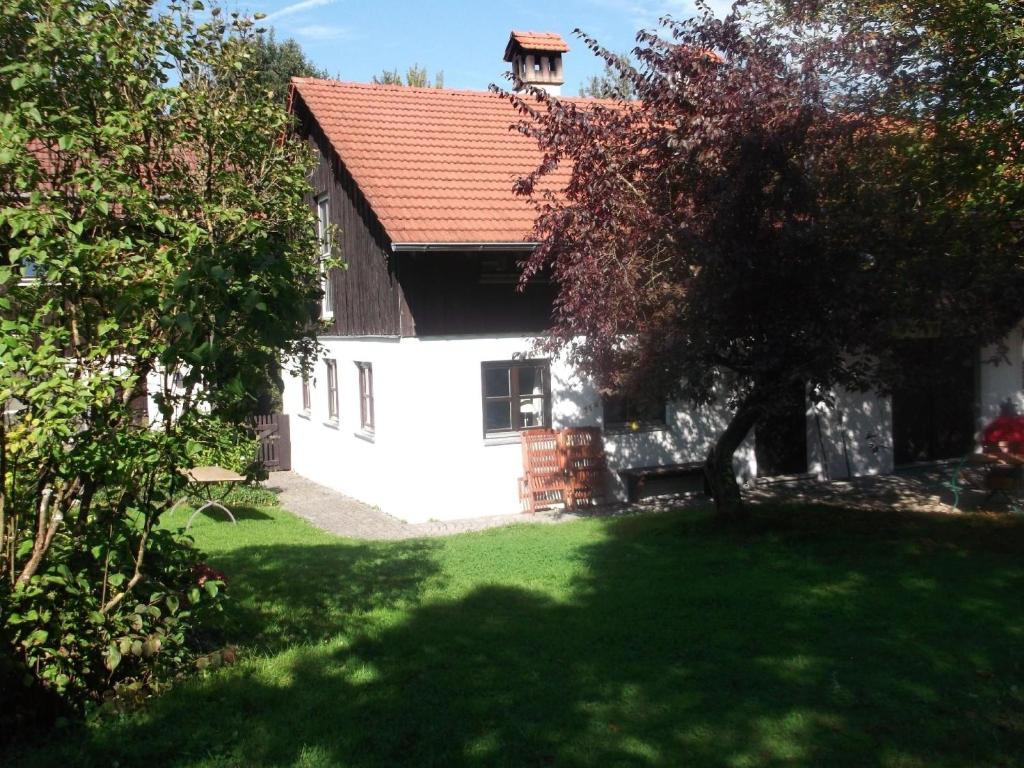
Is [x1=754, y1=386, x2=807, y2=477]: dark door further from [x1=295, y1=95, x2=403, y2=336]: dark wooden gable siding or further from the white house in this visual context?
[x1=295, y1=95, x2=403, y2=336]: dark wooden gable siding

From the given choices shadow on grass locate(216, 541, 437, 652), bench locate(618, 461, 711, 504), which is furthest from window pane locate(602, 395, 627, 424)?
shadow on grass locate(216, 541, 437, 652)

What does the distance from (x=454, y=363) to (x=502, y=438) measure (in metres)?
1.37

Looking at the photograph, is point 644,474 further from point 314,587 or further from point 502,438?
point 314,587

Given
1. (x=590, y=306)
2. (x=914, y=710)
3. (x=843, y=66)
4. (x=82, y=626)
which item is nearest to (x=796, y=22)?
(x=843, y=66)

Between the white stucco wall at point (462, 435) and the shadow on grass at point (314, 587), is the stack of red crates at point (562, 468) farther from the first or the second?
the shadow on grass at point (314, 587)

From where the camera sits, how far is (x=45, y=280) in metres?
5.11

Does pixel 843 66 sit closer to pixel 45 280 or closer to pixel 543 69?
pixel 45 280

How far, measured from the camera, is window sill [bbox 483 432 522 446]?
1409 cm

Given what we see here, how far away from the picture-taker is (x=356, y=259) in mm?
15352

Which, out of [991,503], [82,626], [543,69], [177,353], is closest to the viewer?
[177,353]

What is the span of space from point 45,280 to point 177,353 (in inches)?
35.3

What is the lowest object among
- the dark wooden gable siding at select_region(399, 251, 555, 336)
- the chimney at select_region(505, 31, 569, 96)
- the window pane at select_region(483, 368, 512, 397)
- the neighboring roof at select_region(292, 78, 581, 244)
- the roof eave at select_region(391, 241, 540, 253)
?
the window pane at select_region(483, 368, 512, 397)

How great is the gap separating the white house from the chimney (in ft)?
8.42

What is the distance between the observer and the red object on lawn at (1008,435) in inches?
535
